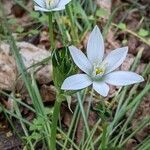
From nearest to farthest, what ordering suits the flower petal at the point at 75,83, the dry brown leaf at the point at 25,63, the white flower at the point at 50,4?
1. the flower petal at the point at 75,83
2. the white flower at the point at 50,4
3. the dry brown leaf at the point at 25,63

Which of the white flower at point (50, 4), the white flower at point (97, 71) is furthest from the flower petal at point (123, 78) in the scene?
the white flower at point (50, 4)

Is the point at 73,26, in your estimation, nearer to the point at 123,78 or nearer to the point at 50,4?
the point at 50,4

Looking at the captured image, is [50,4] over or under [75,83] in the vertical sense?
over

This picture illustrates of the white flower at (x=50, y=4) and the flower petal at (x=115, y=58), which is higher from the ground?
the white flower at (x=50, y=4)

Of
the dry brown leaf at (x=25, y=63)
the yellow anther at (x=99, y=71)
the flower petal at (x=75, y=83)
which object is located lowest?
the dry brown leaf at (x=25, y=63)

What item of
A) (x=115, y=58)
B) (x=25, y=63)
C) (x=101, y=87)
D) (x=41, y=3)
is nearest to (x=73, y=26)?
(x=25, y=63)

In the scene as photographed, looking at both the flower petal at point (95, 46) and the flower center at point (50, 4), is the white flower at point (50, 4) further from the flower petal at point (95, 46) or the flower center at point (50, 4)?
the flower petal at point (95, 46)
